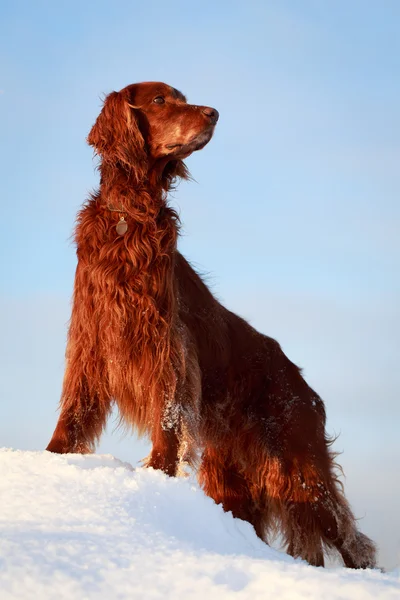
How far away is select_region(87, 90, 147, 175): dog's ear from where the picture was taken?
16.6ft

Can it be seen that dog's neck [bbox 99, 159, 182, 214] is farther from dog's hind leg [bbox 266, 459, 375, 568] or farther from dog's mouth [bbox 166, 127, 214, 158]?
dog's hind leg [bbox 266, 459, 375, 568]

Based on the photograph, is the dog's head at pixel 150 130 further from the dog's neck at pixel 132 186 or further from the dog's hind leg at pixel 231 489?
the dog's hind leg at pixel 231 489

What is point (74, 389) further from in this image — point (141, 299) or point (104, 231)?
point (104, 231)

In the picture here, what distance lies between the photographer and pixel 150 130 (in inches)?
206

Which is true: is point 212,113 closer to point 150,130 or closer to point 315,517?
point 150,130

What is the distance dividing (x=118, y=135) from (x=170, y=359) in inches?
62.4

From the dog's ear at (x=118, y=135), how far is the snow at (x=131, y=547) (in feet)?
6.99

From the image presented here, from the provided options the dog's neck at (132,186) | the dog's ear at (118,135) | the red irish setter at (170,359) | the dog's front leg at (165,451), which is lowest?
the dog's front leg at (165,451)

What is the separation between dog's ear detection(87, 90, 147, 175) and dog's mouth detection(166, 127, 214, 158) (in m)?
0.21

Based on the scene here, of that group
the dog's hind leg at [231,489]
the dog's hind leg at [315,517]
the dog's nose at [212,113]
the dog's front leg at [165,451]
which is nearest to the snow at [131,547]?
the dog's front leg at [165,451]

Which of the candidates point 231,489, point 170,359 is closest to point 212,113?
point 170,359

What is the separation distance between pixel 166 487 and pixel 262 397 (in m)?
2.20

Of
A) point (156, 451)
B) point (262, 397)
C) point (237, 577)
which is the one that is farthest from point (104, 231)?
point (237, 577)

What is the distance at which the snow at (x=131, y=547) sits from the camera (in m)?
2.62
